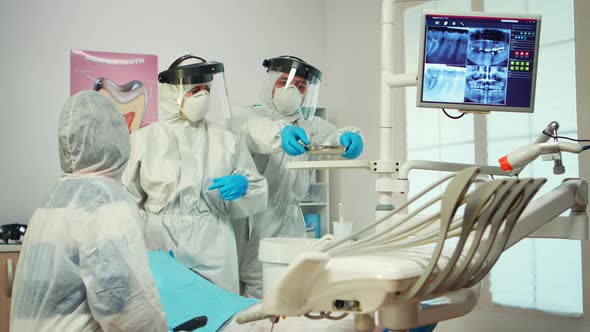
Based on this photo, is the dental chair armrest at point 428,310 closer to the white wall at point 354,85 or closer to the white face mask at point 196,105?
the white face mask at point 196,105

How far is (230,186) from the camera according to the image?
3205 millimetres

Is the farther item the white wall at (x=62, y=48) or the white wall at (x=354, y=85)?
the white wall at (x=354, y=85)

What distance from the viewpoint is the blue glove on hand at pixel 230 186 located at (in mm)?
3209

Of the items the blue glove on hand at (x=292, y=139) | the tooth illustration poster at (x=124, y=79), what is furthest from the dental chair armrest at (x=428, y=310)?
the tooth illustration poster at (x=124, y=79)

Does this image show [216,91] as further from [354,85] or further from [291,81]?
[354,85]

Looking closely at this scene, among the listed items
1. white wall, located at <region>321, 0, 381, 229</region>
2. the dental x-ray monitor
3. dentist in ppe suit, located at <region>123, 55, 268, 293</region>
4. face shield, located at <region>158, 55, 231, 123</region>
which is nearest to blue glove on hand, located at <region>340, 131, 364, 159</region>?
dentist in ppe suit, located at <region>123, 55, 268, 293</region>

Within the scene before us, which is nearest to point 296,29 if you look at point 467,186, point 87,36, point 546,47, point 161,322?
point 87,36

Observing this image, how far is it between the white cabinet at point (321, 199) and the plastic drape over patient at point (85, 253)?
2.74m

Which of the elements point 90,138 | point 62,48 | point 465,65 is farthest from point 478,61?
point 62,48

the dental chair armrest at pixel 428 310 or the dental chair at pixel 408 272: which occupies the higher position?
the dental chair at pixel 408 272

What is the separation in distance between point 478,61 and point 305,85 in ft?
5.32

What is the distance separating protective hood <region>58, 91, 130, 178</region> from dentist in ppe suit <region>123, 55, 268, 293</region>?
4.46ft

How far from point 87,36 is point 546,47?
8.72 feet

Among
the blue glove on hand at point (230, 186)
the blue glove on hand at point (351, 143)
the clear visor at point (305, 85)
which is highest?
the clear visor at point (305, 85)
